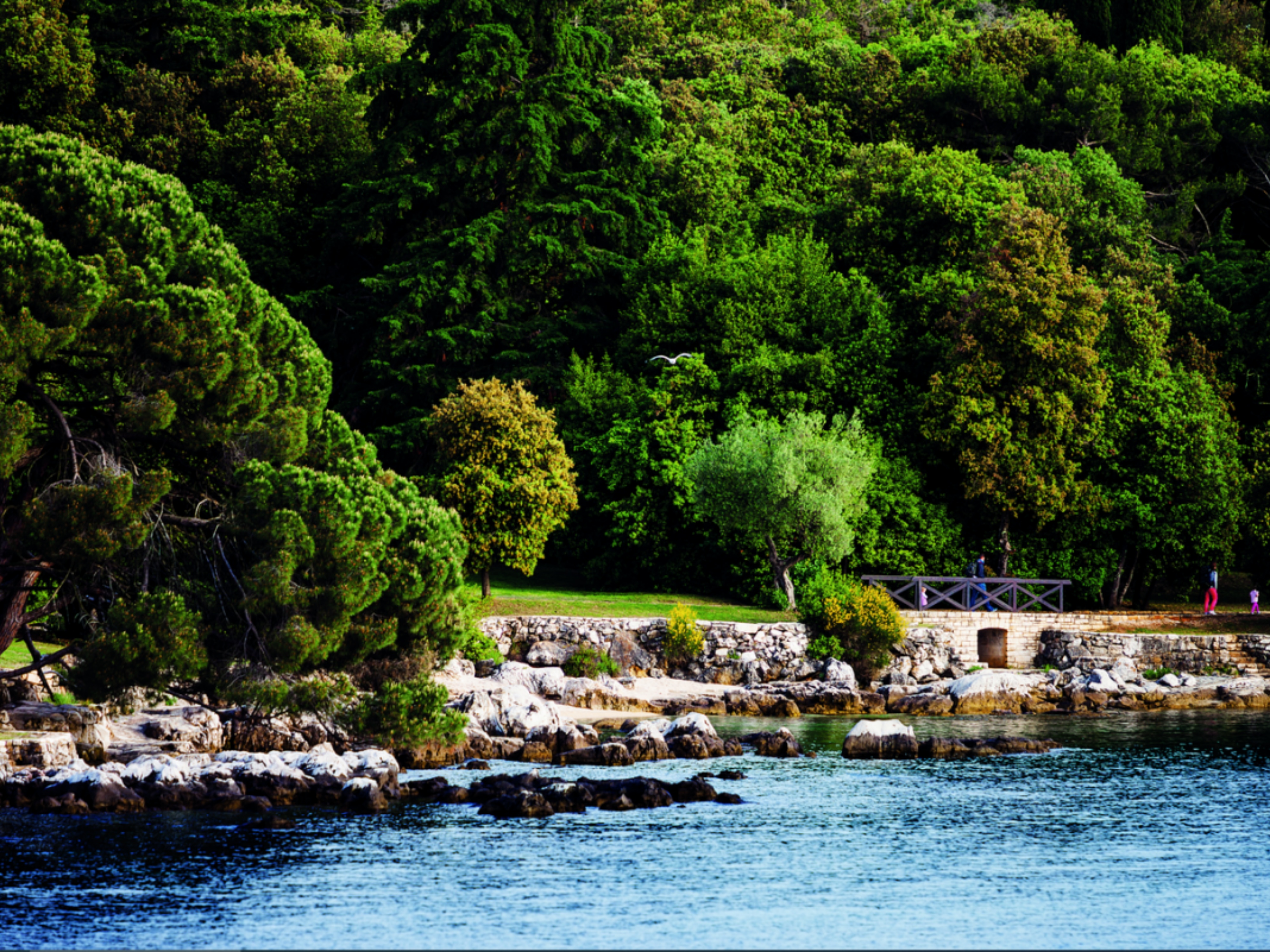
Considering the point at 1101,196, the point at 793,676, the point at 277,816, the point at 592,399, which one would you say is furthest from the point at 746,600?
the point at 277,816

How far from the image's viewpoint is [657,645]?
43750 mm

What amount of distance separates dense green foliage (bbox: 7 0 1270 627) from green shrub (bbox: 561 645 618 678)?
4292 millimetres

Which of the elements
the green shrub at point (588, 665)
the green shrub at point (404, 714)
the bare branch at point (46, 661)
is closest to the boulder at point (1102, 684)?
the green shrub at point (588, 665)

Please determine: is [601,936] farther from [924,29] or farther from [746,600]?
[924,29]

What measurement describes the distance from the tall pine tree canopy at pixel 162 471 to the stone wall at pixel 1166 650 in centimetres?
2786

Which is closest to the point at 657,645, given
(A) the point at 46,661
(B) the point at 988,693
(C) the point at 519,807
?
(B) the point at 988,693

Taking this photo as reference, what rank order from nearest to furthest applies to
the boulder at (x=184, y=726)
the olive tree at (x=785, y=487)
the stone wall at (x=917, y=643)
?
the boulder at (x=184, y=726)
the stone wall at (x=917, y=643)
the olive tree at (x=785, y=487)

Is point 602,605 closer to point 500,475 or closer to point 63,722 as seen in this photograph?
point 500,475

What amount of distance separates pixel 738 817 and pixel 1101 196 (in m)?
42.1

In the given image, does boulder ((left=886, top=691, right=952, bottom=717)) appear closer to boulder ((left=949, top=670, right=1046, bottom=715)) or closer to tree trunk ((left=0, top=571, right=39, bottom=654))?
boulder ((left=949, top=670, right=1046, bottom=715))

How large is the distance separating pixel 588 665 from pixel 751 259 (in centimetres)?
2051

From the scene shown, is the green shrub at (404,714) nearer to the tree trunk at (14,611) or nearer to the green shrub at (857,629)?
the tree trunk at (14,611)

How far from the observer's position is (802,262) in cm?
5453

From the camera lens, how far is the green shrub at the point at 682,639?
1705 inches
